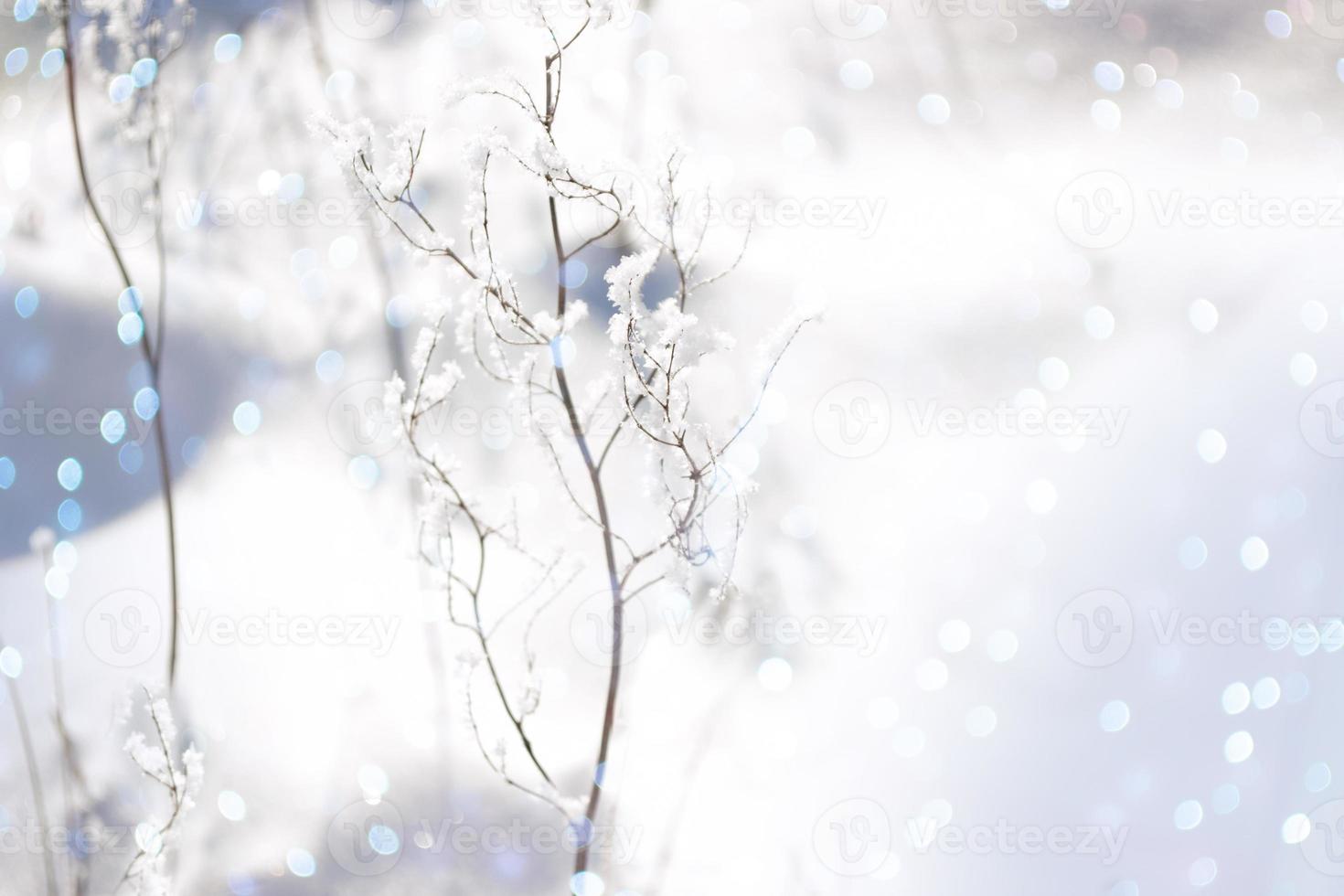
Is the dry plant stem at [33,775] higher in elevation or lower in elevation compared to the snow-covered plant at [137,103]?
lower

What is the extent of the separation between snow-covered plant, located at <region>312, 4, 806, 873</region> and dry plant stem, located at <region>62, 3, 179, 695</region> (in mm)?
219

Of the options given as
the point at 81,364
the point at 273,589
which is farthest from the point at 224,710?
the point at 81,364

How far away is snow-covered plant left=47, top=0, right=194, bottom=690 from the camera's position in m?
0.70

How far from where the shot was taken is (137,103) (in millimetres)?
708

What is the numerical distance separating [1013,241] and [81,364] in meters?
0.78

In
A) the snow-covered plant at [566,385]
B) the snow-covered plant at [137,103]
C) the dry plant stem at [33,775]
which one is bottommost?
the dry plant stem at [33,775]

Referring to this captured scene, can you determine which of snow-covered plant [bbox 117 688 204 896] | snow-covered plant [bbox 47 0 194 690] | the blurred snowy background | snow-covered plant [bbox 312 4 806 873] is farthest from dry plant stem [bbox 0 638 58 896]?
snow-covered plant [bbox 312 4 806 873]

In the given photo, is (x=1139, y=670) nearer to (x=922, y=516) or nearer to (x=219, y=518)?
(x=922, y=516)

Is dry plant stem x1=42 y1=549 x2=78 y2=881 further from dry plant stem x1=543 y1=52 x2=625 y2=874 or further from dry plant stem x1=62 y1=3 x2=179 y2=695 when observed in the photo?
dry plant stem x1=543 y1=52 x2=625 y2=874

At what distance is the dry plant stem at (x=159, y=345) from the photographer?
0.67 m

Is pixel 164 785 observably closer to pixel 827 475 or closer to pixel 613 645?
pixel 613 645

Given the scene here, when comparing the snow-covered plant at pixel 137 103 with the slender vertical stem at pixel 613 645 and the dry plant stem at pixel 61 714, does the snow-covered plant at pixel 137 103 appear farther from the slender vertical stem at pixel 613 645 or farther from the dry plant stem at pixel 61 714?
the slender vertical stem at pixel 613 645

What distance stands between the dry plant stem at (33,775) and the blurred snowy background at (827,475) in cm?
1

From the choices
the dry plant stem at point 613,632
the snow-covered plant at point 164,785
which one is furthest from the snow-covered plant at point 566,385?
the snow-covered plant at point 164,785
